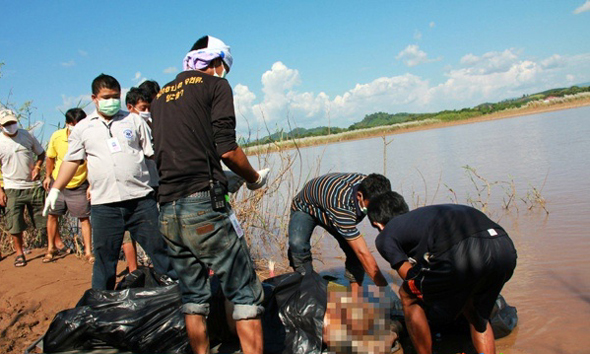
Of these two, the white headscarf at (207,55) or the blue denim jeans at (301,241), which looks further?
the blue denim jeans at (301,241)

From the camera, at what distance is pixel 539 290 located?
375 cm

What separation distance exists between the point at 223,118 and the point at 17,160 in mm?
3945

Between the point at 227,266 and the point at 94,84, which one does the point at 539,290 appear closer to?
the point at 227,266

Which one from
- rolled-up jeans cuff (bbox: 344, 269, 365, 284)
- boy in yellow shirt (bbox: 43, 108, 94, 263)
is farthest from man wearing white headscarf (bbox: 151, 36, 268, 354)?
boy in yellow shirt (bbox: 43, 108, 94, 263)

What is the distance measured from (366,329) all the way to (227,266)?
2.93 ft

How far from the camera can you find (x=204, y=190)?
231cm

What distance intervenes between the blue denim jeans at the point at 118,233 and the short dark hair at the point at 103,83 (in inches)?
32.3

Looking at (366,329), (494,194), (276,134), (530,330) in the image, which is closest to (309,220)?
(366,329)

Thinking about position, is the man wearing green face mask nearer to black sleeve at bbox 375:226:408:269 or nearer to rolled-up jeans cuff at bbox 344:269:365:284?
rolled-up jeans cuff at bbox 344:269:365:284

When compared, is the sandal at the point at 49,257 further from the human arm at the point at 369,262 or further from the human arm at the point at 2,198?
the human arm at the point at 369,262

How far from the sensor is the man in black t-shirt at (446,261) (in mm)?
2312

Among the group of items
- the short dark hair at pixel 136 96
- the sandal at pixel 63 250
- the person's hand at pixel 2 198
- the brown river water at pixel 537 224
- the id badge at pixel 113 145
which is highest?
the short dark hair at pixel 136 96

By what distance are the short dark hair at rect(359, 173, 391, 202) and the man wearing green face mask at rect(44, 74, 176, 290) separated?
1.59 meters

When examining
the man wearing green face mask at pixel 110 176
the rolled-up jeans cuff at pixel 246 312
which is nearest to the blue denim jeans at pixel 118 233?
the man wearing green face mask at pixel 110 176
